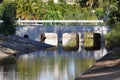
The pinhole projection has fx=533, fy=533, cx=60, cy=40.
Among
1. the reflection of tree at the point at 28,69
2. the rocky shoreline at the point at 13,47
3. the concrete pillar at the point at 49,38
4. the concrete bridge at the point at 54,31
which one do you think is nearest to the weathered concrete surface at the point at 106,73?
the reflection of tree at the point at 28,69

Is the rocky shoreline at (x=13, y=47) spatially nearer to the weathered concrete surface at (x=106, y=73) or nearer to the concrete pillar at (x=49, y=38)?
the concrete pillar at (x=49, y=38)

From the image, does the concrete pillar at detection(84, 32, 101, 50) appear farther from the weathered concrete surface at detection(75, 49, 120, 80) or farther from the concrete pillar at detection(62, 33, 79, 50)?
the weathered concrete surface at detection(75, 49, 120, 80)

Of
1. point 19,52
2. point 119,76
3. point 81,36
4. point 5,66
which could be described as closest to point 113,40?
point 19,52

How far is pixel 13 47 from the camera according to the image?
58.7m

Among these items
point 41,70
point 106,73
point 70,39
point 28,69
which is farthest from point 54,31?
point 106,73

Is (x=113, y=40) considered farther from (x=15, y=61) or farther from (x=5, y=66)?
(x=5, y=66)

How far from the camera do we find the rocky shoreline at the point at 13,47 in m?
51.2

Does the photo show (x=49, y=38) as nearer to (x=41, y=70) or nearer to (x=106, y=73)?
(x=41, y=70)

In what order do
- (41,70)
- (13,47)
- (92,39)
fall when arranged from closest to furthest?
1. (41,70)
2. (13,47)
3. (92,39)

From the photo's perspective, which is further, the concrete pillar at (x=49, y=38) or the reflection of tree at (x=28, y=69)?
the concrete pillar at (x=49, y=38)

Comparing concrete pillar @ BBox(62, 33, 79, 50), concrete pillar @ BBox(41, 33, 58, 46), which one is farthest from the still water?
concrete pillar @ BBox(62, 33, 79, 50)

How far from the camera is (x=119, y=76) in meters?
27.3

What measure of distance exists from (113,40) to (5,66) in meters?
23.8

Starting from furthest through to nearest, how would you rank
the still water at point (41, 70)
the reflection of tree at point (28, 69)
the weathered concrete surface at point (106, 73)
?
the reflection of tree at point (28, 69) < the still water at point (41, 70) < the weathered concrete surface at point (106, 73)
